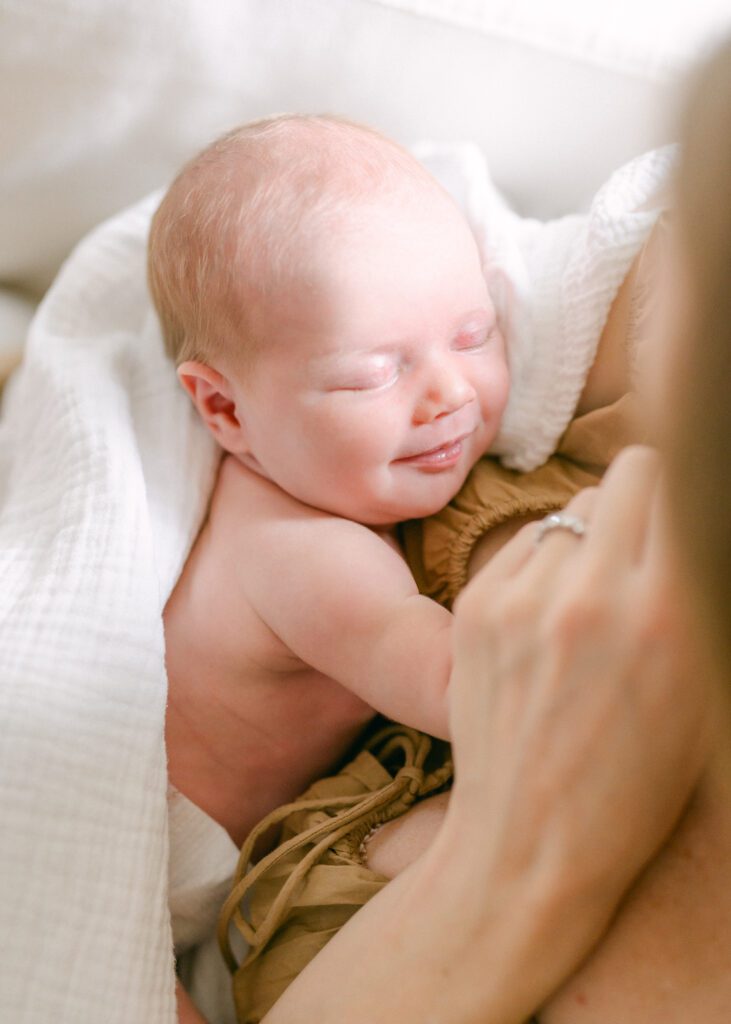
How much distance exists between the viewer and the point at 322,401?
885mm

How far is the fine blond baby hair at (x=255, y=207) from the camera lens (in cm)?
88

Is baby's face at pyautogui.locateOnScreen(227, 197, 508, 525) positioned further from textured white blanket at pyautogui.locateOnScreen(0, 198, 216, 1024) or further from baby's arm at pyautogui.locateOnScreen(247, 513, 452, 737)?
textured white blanket at pyautogui.locateOnScreen(0, 198, 216, 1024)

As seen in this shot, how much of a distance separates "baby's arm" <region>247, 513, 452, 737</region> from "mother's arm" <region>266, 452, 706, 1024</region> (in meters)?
0.16

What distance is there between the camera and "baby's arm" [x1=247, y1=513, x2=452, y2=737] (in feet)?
2.52

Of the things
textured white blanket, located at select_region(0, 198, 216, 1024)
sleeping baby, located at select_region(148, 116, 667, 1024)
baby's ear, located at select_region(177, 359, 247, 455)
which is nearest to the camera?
textured white blanket, located at select_region(0, 198, 216, 1024)

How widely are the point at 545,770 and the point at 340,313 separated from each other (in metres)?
0.48

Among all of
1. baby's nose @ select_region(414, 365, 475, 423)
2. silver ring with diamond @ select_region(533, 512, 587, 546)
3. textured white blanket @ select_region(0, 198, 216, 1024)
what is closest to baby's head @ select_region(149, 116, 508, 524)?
baby's nose @ select_region(414, 365, 475, 423)

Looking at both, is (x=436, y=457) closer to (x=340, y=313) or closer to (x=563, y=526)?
(x=340, y=313)

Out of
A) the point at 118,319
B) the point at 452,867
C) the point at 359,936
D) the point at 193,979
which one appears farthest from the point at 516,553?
the point at 118,319

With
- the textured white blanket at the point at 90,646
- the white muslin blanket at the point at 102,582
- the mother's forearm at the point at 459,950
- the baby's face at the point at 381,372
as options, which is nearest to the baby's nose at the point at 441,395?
the baby's face at the point at 381,372

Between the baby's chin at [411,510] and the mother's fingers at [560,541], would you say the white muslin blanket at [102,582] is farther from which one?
the mother's fingers at [560,541]

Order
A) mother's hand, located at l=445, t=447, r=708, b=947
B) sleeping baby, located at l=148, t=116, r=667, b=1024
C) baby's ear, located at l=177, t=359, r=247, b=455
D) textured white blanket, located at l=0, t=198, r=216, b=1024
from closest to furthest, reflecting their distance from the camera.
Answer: mother's hand, located at l=445, t=447, r=708, b=947 → textured white blanket, located at l=0, t=198, r=216, b=1024 → sleeping baby, located at l=148, t=116, r=667, b=1024 → baby's ear, located at l=177, t=359, r=247, b=455

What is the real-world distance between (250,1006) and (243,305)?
2.16 feet

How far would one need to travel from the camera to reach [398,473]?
0.91 meters
